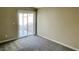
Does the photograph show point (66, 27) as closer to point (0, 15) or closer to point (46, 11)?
point (46, 11)

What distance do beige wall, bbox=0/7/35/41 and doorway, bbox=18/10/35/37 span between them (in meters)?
0.39

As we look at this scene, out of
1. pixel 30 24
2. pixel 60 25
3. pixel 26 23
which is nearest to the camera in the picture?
pixel 60 25

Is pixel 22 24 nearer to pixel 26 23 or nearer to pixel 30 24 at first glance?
pixel 26 23

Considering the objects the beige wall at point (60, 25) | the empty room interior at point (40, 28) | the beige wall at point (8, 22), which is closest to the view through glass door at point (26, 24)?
the empty room interior at point (40, 28)

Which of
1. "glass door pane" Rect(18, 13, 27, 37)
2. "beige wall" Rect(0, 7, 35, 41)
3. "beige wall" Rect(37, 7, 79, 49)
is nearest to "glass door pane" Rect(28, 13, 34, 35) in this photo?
"glass door pane" Rect(18, 13, 27, 37)

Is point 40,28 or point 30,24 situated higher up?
point 30,24

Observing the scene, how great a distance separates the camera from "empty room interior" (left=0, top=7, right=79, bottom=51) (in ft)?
12.3

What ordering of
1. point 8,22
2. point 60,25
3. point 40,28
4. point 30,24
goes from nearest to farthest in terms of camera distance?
point 60,25 < point 8,22 < point 40,28 < point 30,24

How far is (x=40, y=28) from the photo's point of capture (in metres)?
5.44

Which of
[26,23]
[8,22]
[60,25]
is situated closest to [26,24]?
[26,23]

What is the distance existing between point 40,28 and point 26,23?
801mm

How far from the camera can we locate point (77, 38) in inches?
138
